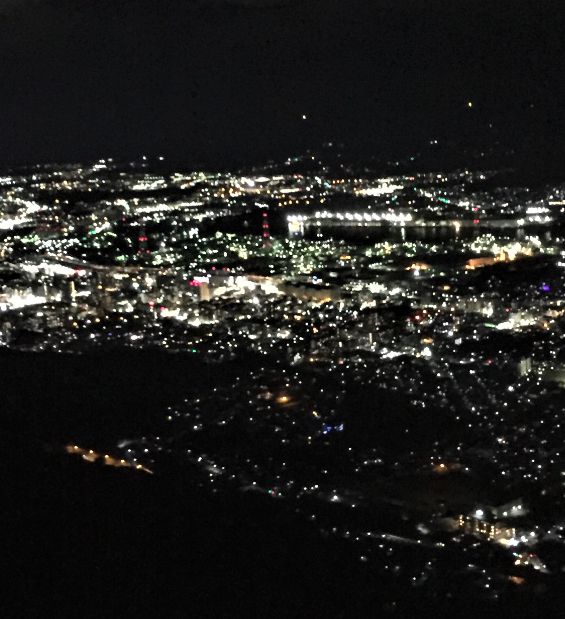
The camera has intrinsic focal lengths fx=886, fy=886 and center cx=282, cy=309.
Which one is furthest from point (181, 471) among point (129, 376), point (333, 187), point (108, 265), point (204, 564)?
point (333, 187)

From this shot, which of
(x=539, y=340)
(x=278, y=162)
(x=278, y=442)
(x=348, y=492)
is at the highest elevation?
(x=278, y=162)

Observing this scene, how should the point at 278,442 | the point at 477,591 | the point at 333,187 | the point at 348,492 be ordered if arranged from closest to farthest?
the point at 477,591
the point at 348,492
the point at 278,442
the point at 333,187

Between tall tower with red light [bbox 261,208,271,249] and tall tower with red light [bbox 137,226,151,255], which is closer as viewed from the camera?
tall tower with red light [bbox 137,226,151,255]

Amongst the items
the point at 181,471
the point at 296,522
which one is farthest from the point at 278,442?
the point at 296,522

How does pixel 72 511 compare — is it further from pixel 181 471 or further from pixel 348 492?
pixel 348 492

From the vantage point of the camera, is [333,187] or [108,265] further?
[333,187]

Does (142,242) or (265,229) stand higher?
(265,229)

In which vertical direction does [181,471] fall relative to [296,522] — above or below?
above

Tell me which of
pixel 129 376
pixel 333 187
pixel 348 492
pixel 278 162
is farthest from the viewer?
pixel 278 162

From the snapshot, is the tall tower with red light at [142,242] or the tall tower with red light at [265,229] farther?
the tall tower with red light at [265,229]

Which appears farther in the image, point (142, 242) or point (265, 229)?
point (265, 229)
